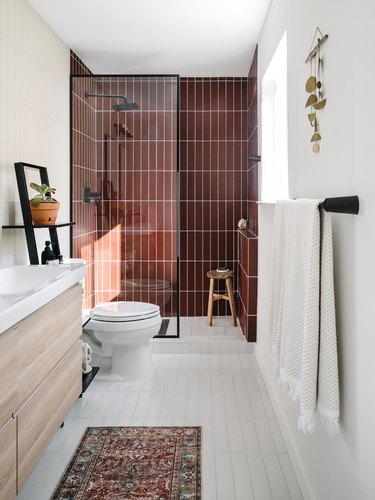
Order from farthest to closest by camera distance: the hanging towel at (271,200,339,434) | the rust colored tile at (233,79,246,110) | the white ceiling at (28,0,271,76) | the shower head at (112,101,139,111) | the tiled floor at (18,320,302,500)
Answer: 1. the rust colored tile at (233,79,246,110)
2. the shower head at (112,101,139,111)
3. the white ceiling at (28,0,271,76)
4. the tiled floor at (18,320,302,500)
5. the hanging towel at (271,200,339,434)

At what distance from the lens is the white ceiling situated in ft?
10.6

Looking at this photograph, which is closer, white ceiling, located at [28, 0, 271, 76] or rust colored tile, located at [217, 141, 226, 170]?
white ceiling, located at [28, 0, 271, 76]

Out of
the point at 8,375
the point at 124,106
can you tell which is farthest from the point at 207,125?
the point at 8,375

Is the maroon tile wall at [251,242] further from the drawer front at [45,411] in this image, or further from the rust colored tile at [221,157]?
the drawer front at [45,411]

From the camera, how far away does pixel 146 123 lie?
12.9ft

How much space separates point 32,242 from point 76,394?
2.92 feet

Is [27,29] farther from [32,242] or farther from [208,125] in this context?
[208,125]

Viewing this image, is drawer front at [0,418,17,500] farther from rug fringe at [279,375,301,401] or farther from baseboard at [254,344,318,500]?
baseboard at [254,344,318,500]

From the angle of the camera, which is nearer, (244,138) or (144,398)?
(144,398)

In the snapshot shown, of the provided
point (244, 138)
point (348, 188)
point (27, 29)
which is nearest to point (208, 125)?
point (244, 138)

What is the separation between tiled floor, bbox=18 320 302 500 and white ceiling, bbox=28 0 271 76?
2.50 meters

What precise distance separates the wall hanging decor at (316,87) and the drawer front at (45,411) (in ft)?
4.80

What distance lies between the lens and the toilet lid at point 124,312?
11.0 ft

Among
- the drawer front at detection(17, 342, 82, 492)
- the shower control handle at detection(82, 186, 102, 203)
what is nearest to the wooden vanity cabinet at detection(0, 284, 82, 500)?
the drawer front at detection(17, 342, 82, 492)
